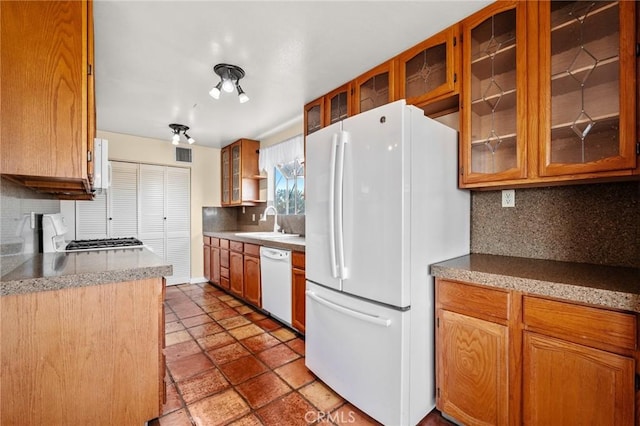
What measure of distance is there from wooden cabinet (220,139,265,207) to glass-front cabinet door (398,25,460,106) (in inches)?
113

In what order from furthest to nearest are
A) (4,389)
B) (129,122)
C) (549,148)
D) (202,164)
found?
(202,164) < (129,122) < (549,148) < (4,389)

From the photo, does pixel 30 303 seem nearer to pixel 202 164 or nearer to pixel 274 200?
pixel 274 200

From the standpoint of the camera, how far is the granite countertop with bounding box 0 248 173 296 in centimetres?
119

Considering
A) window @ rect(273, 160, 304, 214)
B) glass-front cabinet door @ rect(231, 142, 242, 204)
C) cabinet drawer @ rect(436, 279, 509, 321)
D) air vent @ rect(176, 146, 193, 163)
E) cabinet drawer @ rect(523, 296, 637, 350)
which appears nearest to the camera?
cabinet drawer @ rect(523, 296, 637, 350)

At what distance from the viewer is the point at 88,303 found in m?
1.32

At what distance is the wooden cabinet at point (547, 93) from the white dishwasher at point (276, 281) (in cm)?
178

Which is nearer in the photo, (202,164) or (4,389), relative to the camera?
(4,389)

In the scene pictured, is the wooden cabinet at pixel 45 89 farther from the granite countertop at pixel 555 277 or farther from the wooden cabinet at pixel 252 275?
the wooden cabinet at pixel 252 275

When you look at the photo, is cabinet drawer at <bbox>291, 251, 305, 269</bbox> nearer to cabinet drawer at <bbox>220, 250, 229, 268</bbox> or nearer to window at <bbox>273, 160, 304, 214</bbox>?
window at <bbox>273, 160, 304, 214</bbox>

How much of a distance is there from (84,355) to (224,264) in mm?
2806

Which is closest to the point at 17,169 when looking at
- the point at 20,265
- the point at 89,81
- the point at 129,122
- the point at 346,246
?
the point at 89,81

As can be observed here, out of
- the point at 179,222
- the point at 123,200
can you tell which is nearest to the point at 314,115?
the point at 179,222

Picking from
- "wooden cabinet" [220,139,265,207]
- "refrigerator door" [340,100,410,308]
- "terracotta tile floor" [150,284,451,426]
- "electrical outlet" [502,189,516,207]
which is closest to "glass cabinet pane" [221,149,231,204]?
"wooden cabinet" [220,139,265,207]

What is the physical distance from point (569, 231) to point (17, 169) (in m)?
2.80
